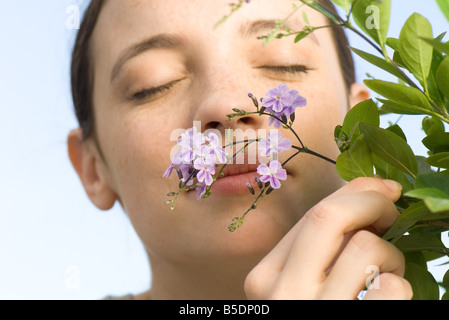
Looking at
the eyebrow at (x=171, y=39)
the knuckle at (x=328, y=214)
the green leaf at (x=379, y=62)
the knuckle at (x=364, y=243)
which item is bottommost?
the knuckle at (x=364, y=243)

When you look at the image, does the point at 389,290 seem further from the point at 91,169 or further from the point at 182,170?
→ the point at 91,169

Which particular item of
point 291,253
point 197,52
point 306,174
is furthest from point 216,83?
point 291,253

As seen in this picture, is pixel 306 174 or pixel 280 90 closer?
pixel 280 90

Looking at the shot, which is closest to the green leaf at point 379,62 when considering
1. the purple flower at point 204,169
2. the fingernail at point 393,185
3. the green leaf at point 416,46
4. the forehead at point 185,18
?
the green leaf at point 416,46

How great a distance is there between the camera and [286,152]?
820 mm

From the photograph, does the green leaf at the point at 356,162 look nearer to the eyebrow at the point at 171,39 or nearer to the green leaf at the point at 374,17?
the green leaf at the point at 374,17

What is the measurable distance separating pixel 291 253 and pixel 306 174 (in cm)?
32

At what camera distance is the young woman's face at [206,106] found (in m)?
0.83

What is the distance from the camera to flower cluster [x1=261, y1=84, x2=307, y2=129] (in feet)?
2.06

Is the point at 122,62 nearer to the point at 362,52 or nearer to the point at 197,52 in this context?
the point at 197,52

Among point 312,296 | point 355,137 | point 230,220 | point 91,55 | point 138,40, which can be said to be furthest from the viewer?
point 91,55

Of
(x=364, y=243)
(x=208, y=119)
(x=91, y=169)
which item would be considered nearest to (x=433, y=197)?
(x=364, y=243)

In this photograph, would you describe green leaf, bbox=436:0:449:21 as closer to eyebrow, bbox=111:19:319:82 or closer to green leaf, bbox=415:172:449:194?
green leaf, bbox=415:172:449:194

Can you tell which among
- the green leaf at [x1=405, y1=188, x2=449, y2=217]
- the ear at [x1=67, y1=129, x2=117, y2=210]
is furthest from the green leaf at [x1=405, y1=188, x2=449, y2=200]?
the ear at [x1=67, y1=129, x2=117, y2=210]
